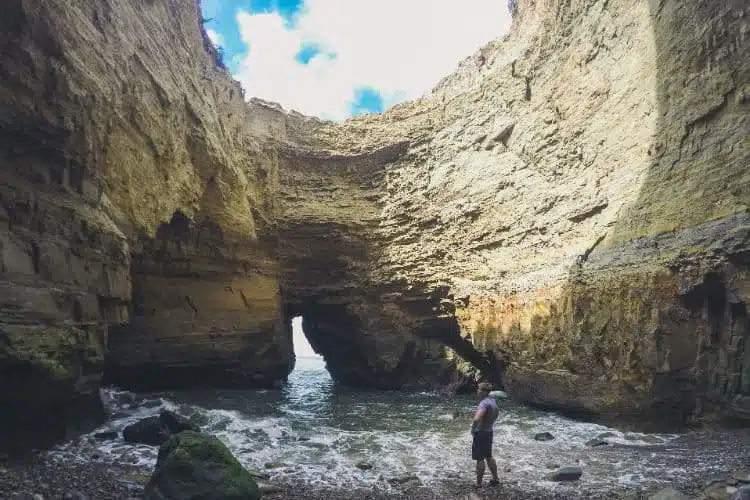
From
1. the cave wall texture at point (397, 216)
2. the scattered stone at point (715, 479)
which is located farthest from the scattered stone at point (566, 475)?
the cave wall texture at point (397, 216)

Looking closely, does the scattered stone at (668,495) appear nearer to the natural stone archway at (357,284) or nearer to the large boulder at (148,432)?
the large boulder at (148,432)

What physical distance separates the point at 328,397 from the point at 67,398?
1162 centimetres

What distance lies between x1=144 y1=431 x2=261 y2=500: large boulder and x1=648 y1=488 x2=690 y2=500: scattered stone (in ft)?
17.8

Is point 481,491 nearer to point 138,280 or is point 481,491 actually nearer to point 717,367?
point 717,367

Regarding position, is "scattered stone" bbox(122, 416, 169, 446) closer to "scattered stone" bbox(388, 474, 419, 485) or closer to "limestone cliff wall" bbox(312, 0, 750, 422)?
"scattered stone" bbox(388, 474, 419, 485)

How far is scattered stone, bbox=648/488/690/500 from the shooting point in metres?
6.19

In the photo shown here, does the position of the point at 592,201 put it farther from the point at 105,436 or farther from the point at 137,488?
the point at 105,436

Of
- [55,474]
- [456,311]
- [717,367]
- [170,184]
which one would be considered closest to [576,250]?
[717,367]

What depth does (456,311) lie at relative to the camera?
20188 millimetres

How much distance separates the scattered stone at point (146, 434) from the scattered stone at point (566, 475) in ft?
24.0

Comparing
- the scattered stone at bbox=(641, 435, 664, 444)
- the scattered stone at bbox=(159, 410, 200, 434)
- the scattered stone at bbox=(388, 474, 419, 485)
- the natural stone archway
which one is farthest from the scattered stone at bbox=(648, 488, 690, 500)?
the natural stone archway

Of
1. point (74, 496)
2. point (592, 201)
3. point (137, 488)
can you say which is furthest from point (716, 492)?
point (592, 201)

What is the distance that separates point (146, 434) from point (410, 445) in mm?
5463

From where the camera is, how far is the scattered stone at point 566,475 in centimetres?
764
